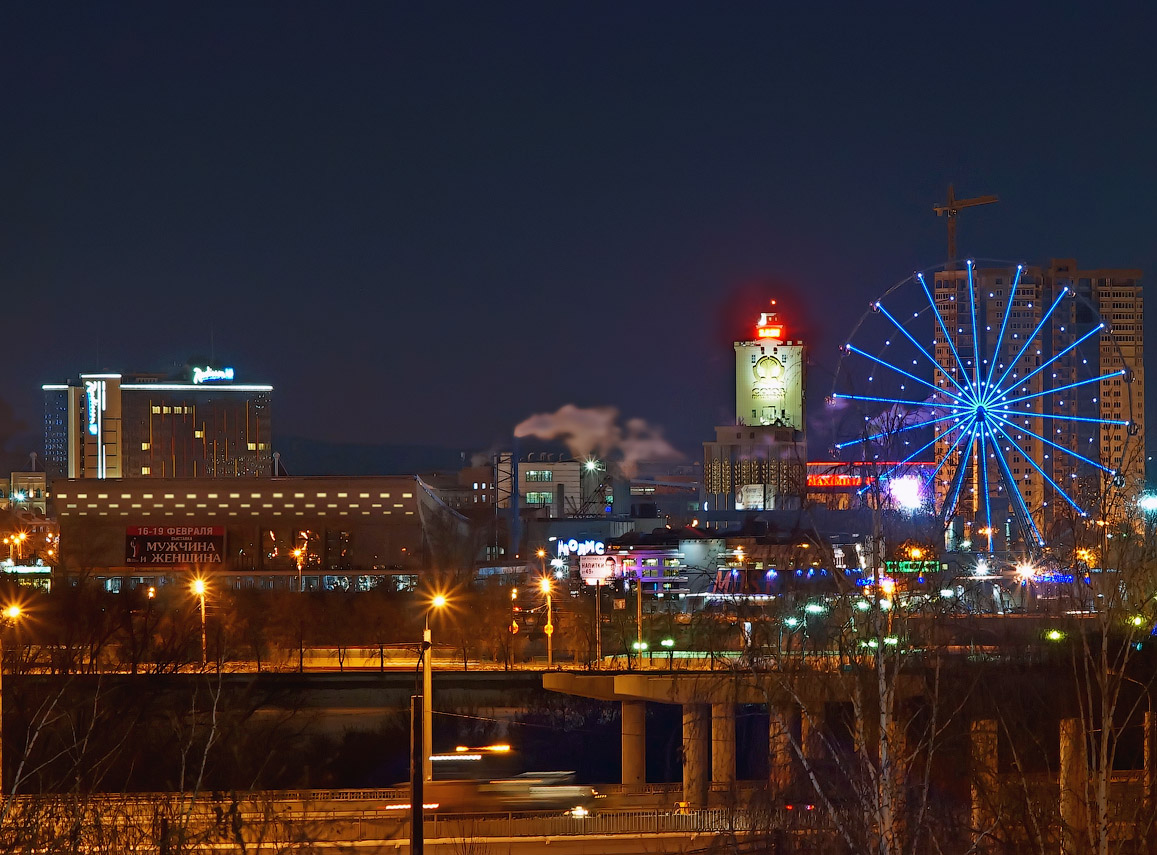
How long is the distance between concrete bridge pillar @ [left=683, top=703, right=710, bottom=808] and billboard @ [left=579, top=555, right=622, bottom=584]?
34.3m

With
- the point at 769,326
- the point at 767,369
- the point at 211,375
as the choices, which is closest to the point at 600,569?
the point at 767,369

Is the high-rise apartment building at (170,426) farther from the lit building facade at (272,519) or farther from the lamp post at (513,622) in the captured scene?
the lamp post at (513,622)

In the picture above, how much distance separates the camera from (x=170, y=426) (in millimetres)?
152375

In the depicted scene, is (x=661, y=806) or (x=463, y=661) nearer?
(x=661, y=806)

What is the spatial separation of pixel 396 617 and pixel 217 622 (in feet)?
33.2

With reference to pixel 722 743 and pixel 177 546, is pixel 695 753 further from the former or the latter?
pixel 177 546

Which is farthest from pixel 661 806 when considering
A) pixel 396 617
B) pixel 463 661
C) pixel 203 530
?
pixel 203 530

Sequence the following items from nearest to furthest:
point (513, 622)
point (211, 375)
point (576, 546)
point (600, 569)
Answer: point (513, 622) → point (600, 569) → point (576, 546) → point (211, 375)

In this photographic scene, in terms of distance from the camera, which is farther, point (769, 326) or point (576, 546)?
point (769, 326)

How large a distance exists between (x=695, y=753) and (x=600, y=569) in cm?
4062

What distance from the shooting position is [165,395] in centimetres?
15275

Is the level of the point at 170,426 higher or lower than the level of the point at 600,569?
higher

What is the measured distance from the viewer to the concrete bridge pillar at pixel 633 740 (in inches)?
1561

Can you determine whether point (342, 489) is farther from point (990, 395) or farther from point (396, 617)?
point (990, 395)
